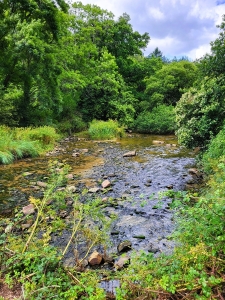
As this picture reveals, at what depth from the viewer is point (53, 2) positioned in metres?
13.2

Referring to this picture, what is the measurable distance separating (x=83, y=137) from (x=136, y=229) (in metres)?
14.7

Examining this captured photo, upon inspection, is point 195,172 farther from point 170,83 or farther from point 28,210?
point 170,83

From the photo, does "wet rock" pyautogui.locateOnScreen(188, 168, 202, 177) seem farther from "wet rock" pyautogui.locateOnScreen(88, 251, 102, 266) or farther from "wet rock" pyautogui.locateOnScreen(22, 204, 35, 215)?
"wet rock" pyautogui.locateOnScreen(22, 204, 35, 215)

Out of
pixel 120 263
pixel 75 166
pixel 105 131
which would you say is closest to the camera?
pixel 120 263

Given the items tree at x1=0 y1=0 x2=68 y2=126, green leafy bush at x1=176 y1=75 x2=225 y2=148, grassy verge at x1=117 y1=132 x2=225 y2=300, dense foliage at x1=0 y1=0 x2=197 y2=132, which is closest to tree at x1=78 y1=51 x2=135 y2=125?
dense foliage at x1=0 y1=0 x2=197 y2=132

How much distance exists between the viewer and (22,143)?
35.4 ft

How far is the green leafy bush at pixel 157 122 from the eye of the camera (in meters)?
19.8

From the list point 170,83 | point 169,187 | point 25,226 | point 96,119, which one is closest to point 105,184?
point 169,187

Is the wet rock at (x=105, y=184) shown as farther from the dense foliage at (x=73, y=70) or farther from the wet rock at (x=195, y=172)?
the dense foliage at (x=73, y=70)

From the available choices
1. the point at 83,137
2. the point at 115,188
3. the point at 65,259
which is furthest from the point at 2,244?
the point at 83,137

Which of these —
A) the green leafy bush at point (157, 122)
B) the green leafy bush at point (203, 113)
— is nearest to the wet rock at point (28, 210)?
the green leafy bush at point (203, 113)

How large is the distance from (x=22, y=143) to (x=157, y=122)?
12.9 meters

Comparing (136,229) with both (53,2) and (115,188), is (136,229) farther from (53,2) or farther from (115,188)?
(53,2)

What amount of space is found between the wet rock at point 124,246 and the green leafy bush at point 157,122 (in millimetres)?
16015
